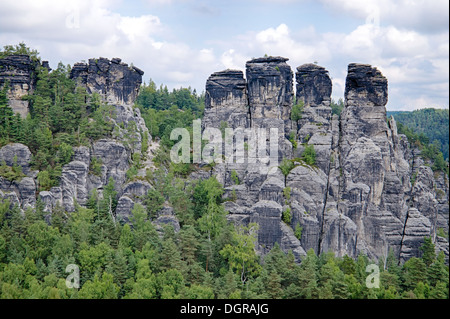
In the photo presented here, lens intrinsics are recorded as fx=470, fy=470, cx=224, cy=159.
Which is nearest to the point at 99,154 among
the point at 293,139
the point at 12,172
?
the point at 12,172

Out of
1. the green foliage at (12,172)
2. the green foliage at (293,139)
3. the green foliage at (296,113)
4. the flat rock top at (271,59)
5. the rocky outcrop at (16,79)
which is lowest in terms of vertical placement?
the green foliage at (12,172)

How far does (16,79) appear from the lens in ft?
196

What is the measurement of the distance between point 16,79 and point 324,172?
132ft

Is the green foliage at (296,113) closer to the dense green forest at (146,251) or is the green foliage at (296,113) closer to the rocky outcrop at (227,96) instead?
the rocky outcrop at (227,96)

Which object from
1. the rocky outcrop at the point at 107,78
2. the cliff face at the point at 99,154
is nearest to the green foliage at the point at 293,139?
the cliff face at the point at 99,154

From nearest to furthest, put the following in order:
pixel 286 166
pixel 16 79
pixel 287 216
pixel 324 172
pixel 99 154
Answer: pixel 287 216
pixel 286 166
pixel 99 154
pixel 324 172
pixel 16 79

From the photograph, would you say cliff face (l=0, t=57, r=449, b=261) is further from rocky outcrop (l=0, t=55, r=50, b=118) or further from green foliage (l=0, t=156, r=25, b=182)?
green foliage (l=0, t=156, r=25, b=182)

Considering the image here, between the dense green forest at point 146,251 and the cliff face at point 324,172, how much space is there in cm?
258

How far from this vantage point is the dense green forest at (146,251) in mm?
41594

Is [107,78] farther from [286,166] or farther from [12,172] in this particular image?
[286,166]

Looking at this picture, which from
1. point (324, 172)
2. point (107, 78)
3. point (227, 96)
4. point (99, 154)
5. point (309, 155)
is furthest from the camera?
point (107, 78)

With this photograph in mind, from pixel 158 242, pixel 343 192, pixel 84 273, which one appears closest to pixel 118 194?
pixel 158 242

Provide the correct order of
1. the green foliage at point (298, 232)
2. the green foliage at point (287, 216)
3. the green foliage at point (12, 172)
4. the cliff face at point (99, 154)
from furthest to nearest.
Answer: the green foliage at point (287, 216), the green foliage at point (298, 232), the cliff face at point (99, 154), the green foliage at point (12, 172)
